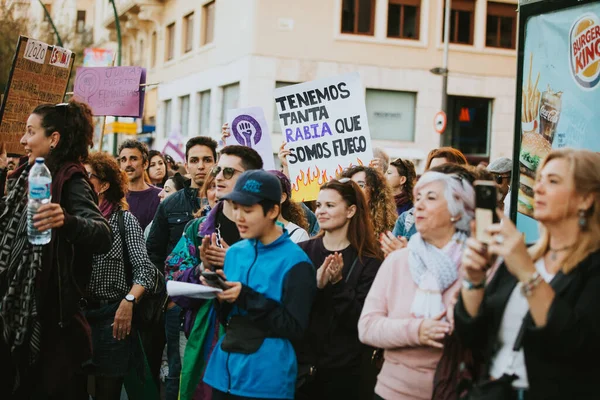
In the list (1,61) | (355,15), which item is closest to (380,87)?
(355,15)

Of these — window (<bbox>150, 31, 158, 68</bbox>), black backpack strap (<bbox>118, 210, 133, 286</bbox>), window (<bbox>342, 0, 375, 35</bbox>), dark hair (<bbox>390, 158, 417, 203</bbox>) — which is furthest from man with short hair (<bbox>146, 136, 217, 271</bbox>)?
window (<bbox>150, 31, 158, 68</bbox>)

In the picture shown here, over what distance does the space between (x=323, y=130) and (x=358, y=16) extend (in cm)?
2091

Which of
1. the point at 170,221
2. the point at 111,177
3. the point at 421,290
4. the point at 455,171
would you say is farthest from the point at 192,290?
the point at 170,221

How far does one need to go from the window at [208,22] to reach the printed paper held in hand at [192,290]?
27.1 m

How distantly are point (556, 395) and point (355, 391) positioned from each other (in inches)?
82.6

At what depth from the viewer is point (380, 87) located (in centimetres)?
2853

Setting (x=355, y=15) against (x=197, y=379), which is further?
(x=355, y=15)

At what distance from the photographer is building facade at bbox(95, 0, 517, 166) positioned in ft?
90.8

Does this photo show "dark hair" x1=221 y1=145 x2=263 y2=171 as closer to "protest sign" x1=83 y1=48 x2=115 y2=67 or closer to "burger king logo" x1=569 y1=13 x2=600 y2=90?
"burger king logo" x1=569 y1=13 x2=600 y2=90

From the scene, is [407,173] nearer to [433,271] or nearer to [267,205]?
[267,205]

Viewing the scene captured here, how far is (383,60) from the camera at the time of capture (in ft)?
94.6

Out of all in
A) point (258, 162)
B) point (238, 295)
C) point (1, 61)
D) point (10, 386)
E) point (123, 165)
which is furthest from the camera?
point (1, 61)

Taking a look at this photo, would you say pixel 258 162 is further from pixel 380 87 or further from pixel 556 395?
pixel 380 87

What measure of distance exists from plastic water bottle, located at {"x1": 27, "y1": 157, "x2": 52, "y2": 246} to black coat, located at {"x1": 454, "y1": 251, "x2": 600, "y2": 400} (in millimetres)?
2234
